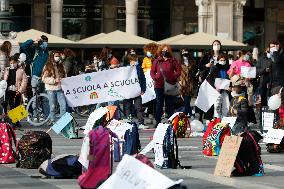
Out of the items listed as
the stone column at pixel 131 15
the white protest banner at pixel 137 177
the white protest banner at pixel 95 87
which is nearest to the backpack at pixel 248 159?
the white protest banner at pixel 137 177

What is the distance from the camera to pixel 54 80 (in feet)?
80.4

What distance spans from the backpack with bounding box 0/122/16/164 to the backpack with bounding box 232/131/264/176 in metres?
3.39

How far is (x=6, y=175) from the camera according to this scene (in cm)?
1455

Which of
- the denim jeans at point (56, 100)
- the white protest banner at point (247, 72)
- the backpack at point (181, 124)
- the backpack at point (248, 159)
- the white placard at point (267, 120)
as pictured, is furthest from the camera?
the denim jeans at point (56, 100)

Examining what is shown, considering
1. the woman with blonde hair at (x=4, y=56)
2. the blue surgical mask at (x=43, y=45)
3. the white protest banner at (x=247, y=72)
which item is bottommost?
the white protest banner at (x=247, y=72)

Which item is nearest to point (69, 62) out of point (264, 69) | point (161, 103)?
point (161, 103)

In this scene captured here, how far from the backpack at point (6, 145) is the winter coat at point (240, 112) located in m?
3.92

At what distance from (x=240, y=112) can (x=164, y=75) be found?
191 inches

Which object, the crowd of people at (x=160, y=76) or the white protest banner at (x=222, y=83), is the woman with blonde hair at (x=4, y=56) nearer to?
the crowd of people at (x=160, y=76)

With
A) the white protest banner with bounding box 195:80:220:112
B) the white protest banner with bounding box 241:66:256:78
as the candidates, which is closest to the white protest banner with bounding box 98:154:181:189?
the white protest banner with bounding box 195:80:220:112

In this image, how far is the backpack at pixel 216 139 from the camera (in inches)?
686

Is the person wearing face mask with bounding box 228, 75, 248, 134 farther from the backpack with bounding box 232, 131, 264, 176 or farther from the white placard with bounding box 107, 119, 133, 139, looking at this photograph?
the backpack with bounding box 232, 131, 264, 176

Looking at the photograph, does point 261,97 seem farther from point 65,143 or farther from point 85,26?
point 85,26

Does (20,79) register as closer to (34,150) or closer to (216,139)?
(216,139)
